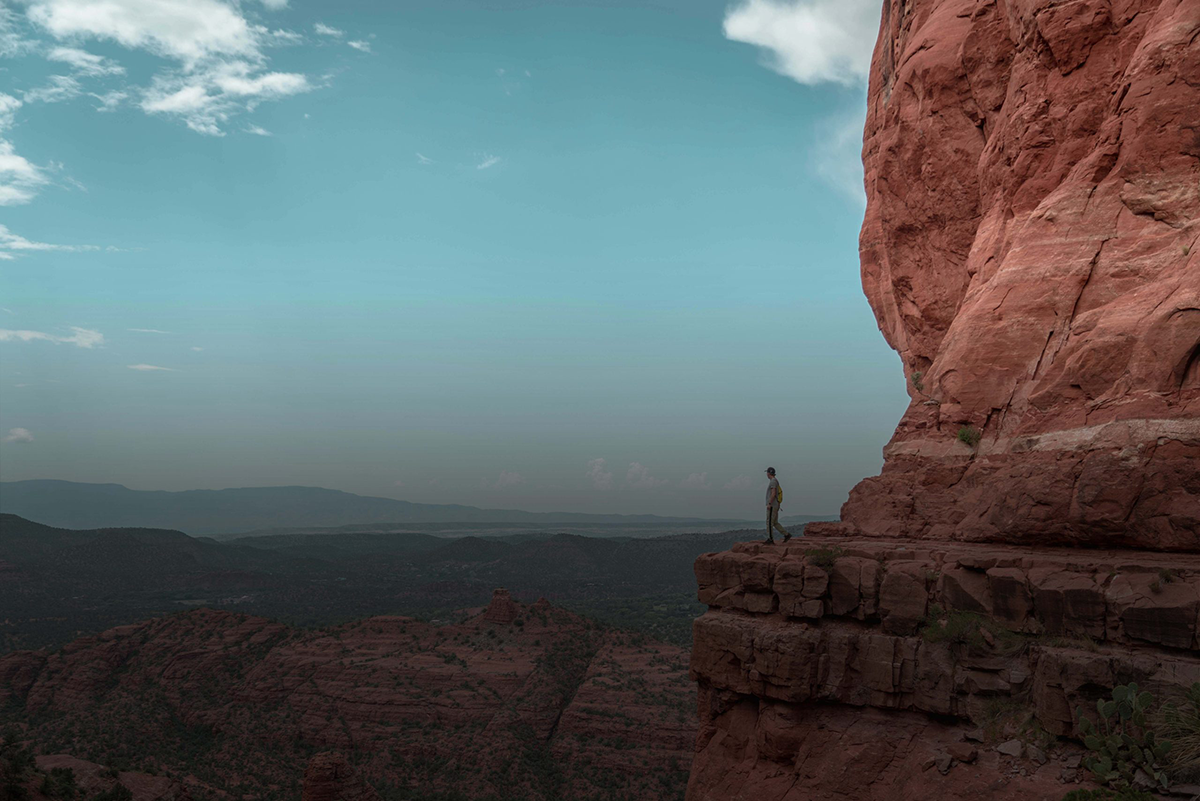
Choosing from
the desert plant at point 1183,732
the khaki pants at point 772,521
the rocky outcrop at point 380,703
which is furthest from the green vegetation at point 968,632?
the rocky outcrop at point 380,703

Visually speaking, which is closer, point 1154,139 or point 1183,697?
point 1183,697

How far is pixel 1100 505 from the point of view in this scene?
10375mm

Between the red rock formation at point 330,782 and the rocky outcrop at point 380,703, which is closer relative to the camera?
the red rock formation at point 330,782

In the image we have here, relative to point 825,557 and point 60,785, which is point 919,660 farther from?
point 60,785

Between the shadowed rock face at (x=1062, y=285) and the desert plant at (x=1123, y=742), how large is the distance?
257 cm

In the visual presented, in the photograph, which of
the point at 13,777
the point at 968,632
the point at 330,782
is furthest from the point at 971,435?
the point at 330,782

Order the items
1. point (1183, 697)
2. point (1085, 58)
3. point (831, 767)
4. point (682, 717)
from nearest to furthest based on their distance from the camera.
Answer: point (1183, 697) → point (831, 767) → point (1085, 58) → point (682, 717)

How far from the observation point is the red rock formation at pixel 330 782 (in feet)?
95.0

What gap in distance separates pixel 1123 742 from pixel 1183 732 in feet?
2.50

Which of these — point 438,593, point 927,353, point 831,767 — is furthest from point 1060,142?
point 438,593

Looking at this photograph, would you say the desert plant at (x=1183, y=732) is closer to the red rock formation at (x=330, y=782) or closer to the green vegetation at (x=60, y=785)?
the green vegetation at (x=60, y=785)

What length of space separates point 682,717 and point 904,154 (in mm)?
34972

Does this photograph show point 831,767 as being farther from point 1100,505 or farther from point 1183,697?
point 1100,505

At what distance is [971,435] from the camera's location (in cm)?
→ 1378
